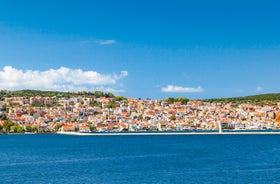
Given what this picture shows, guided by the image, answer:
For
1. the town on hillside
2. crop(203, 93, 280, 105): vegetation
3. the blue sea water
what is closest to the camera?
the blue sea water

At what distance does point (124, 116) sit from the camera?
153500mm

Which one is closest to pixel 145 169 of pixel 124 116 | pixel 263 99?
pixel 124 116

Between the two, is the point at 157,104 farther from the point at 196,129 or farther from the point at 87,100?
the point at 196,129

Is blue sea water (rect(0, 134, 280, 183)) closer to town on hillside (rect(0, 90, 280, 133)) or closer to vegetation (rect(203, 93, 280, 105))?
town on hillside (rect(0, 90, 280, 133))

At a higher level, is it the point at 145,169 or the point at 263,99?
the point at 263,99

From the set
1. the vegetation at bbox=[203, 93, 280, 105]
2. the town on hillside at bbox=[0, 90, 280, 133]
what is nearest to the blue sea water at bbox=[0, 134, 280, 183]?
the town on hillside at bbox=[0, 90, 280, 133]

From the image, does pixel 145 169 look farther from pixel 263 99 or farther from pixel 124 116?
pixel 263 99

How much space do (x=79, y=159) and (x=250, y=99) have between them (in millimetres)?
155334

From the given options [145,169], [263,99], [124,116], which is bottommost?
[145,169]

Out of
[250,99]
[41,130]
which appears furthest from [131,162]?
[250,99]

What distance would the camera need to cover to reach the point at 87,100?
185250mm

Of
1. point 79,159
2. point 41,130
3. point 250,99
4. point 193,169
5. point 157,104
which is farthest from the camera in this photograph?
point 250,99

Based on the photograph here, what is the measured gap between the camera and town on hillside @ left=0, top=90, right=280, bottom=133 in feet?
462

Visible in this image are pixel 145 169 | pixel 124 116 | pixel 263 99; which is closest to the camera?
pixel 145 169
